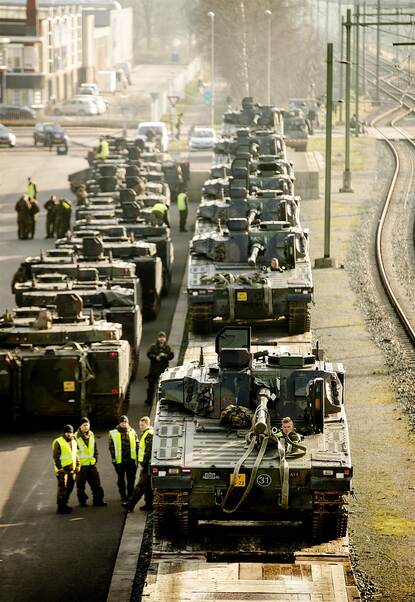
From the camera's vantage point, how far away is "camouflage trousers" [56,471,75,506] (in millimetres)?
22250

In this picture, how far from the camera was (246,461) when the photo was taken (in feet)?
63.6

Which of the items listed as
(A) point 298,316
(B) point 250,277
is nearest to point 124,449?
(A) point 298,316

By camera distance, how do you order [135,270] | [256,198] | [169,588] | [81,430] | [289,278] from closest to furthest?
[169,588]
[81,430]
[289,278]
[135,270]
[256,198]

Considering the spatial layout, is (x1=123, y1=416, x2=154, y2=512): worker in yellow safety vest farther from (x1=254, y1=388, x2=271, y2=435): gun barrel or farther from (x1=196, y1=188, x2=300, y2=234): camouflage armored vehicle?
(x1=196, y1=188, x2=300, y2=234): camouflage armored vehicle

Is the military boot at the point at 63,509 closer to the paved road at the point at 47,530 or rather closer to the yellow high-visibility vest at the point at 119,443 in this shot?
the paved road at the point at 47,530

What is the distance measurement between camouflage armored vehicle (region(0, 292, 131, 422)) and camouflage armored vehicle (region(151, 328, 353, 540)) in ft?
14.6

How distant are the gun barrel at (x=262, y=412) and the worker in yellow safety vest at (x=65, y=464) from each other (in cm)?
298

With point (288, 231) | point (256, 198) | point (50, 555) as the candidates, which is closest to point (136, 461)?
point (50, 555)

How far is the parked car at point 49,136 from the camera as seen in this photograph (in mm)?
76625

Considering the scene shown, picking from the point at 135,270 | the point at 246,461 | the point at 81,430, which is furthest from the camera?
the point at 135,270

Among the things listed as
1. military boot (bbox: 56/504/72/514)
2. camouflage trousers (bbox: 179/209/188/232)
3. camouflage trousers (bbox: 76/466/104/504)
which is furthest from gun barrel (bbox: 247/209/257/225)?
military boot (bbox: 56/504/72/514)

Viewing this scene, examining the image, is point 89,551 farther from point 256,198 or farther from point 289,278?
point 256,198

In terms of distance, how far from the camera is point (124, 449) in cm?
2253

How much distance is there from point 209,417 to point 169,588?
421 cm
